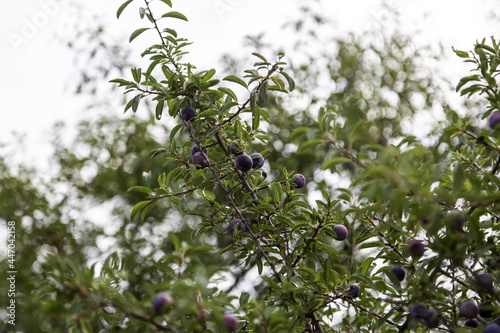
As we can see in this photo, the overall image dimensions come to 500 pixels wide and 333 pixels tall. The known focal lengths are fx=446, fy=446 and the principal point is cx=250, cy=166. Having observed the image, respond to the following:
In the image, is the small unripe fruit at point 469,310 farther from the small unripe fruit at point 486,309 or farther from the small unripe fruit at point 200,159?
the small unripe fruit at point 200,159

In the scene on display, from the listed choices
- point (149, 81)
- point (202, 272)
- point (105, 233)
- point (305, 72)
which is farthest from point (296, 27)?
point (202, 272)

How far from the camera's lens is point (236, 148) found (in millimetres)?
1732

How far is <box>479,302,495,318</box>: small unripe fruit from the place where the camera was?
1438 millimetres

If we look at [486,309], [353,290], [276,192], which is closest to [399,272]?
[353,290]

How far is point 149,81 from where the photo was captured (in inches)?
69.7

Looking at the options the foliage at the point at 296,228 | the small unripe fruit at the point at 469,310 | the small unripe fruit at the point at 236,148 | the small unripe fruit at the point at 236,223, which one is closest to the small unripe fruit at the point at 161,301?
the foliage at the point at 296,228

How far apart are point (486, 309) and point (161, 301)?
104cm

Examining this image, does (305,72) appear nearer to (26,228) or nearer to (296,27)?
(296,27)

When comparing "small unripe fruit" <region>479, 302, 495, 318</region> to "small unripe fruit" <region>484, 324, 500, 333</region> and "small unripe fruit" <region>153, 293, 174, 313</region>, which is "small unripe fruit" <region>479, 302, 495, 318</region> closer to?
"small unripe fruit" <region>484, 324, 500, 333</region>

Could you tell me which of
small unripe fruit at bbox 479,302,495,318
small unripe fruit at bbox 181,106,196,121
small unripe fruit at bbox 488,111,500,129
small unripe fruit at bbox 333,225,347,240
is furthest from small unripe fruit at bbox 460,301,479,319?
small unripe fruit at bbox 181,106,196,121

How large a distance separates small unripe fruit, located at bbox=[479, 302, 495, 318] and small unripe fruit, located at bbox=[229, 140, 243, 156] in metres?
0.99

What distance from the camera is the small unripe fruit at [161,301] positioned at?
1148mm

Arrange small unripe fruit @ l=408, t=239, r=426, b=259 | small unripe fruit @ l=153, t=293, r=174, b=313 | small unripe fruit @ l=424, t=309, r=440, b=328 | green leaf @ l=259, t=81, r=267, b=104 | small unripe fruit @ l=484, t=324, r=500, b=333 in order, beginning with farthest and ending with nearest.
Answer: green leaf @ l=259, t=81, r=267, b=104 < small unripe fruit @ l=408, t=239, r=426, b=259 < small unripe fruit @ l=424, t=309, r=440, b=328 < small unripe fruit @ l=484, t=324, r=500, b=333 < small unripe fruit @ l=153, t=293, r=174, b=313

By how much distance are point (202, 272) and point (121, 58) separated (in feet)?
11.4
